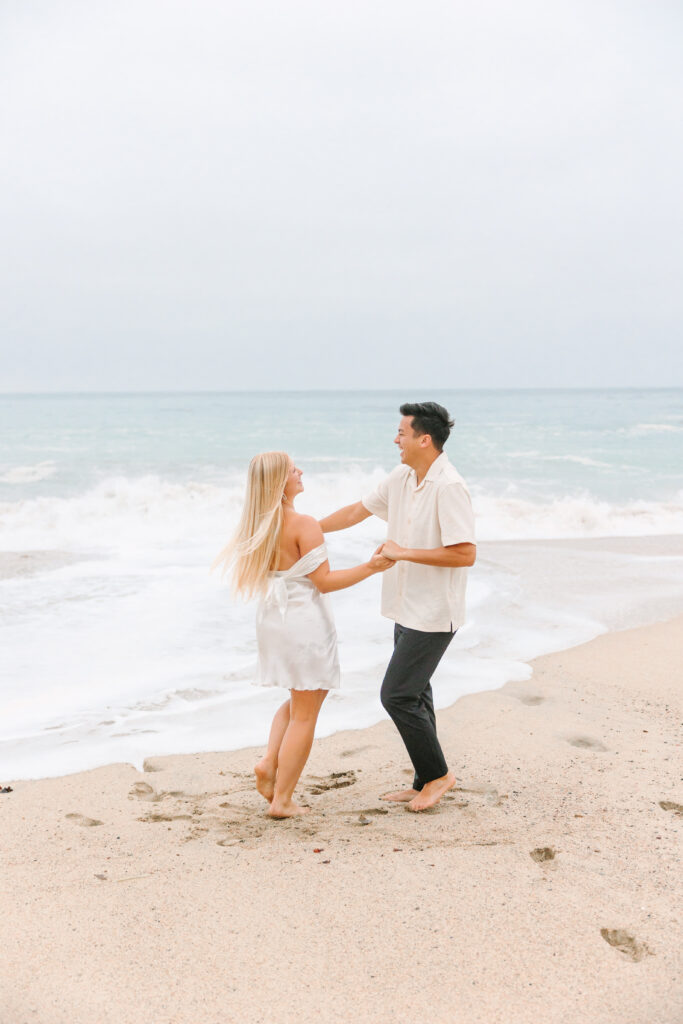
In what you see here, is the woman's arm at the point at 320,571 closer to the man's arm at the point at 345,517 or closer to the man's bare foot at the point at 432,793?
the man's arm at the point at 345,517

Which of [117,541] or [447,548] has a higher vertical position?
[447,548]

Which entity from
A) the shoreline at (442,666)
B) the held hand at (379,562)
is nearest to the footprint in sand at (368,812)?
the shoreline at (442,666)

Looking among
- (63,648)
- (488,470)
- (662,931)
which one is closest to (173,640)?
(63,648)

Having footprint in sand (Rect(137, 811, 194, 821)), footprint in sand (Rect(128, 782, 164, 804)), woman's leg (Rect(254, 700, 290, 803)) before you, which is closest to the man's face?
woman's leg (Rect(254, 700, 290, 803))

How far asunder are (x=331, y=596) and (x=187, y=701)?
333cm

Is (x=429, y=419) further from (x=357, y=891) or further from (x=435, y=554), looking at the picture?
(x=357, y=891)

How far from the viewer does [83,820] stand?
12.7ft

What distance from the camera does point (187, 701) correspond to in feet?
18.6

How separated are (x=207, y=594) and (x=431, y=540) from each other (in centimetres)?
559

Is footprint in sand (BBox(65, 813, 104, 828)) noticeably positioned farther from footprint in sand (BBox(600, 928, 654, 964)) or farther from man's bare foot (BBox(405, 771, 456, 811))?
footprint in sand (BBox(600, 928, 654, 964))

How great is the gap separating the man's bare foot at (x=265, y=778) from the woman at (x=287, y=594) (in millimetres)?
62

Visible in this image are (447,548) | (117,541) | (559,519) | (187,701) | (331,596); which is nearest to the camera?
(447,548)

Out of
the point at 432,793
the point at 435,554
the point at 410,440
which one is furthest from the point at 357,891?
the point at 410,440

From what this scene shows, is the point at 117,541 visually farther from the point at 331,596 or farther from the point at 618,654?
the point at 618,654
